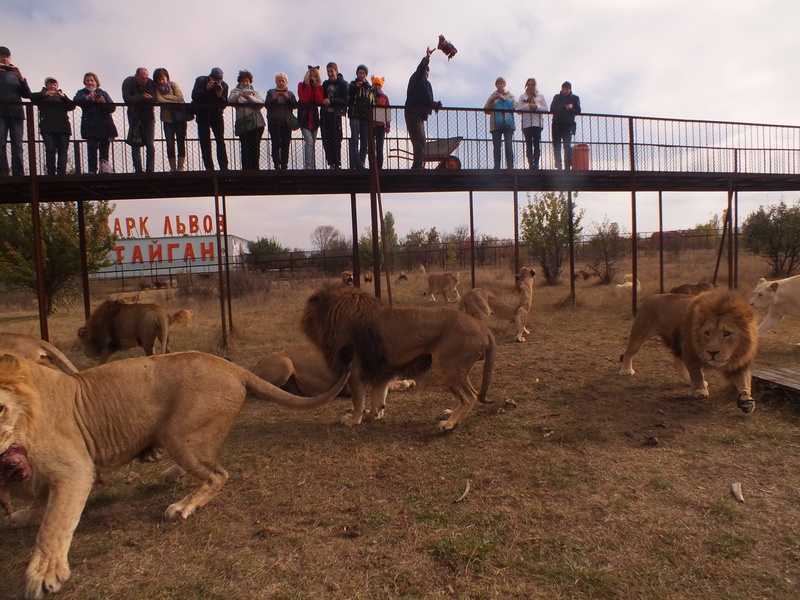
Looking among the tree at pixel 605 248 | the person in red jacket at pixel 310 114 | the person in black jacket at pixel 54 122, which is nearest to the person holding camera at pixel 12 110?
the person in black jacket at pixel 54 122

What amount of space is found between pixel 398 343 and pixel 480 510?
7.49 ft

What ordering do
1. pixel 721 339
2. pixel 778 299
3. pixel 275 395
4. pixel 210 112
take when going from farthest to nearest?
pixel 210 112 < pixel 778 299 < pixel 721 339 < pixel 275 395

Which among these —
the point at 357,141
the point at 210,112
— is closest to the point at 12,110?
the point at 210,112

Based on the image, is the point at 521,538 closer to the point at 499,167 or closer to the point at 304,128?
the point at 304,128

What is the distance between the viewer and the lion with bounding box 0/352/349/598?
112 inches

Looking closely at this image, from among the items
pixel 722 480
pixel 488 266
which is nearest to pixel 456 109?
pixel 722 480

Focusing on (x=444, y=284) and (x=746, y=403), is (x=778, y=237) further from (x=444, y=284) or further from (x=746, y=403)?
(x=746, y=403)

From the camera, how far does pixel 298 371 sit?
22.6 ft

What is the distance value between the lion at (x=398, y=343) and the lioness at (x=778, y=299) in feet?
20.7

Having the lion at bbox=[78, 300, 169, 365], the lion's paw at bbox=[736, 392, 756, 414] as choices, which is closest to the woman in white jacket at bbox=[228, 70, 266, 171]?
the lion at bbox=[78, 300, 169, 365]

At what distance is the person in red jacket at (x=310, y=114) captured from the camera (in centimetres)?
995

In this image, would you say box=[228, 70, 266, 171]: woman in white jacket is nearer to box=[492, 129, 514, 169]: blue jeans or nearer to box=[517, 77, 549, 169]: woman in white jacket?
box=[492, 129, 514, 169]: blue jeans

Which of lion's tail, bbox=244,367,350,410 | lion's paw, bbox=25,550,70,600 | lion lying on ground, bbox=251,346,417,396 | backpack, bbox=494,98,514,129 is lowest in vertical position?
lion's paw, bbox=25,550,70,600

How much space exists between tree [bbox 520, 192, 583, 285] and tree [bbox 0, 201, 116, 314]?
19.1m
